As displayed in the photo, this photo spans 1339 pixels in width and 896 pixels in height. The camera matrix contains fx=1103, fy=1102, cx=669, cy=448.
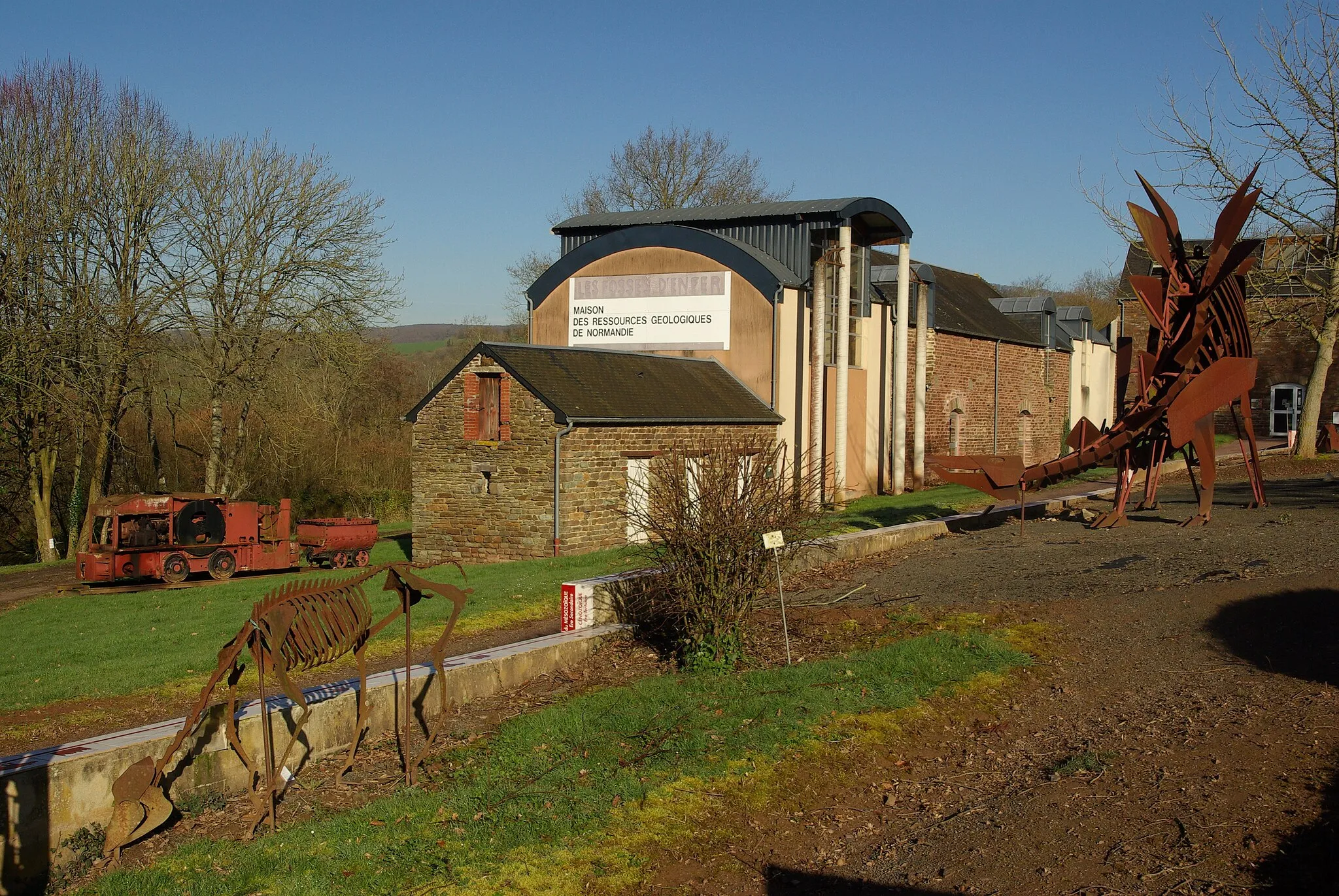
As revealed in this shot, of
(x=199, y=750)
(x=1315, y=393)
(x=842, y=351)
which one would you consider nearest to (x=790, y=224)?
(x=842, y=351)

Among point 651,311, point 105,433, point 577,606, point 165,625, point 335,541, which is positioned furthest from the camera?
point 105,433

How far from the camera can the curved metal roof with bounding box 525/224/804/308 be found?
2619 centimetres

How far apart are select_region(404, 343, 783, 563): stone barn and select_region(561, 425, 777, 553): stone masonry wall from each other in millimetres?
22

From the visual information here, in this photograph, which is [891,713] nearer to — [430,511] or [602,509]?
[602,509]

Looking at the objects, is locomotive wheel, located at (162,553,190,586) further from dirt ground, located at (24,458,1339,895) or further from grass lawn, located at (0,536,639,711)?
dirt ground, located at (24,458,1339,895)

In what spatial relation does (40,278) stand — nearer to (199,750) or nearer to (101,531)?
(101,531)

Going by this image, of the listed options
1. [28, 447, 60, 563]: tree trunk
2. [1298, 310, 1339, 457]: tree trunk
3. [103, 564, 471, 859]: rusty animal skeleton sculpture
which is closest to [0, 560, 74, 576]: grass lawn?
[28, 447, 60, 563]: tree trunk

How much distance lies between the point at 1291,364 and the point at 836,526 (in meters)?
35.6

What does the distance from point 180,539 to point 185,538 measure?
87 millimetres

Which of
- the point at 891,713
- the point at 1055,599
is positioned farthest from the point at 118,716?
the point at 1055,599

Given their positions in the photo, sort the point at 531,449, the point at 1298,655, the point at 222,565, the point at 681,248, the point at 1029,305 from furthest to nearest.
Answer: the point at 1029,305 < the point at 681,248 < the point at 222,565 < the point at 531,449 < the point at 1298,655

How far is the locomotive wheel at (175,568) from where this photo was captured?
67.3ft

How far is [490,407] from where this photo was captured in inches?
854

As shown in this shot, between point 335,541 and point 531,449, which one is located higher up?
point 531,449
